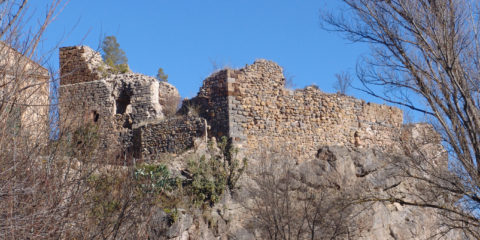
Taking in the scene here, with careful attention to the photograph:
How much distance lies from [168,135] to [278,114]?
3.28m

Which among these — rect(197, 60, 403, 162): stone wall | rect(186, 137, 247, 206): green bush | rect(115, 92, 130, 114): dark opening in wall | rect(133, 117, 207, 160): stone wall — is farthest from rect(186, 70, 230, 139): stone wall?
rect(115, 92, 130, 114): dark opening in wall

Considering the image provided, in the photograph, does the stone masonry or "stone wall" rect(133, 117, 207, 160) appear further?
the stone masonry

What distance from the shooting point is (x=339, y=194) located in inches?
669

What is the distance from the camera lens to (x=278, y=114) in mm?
17875

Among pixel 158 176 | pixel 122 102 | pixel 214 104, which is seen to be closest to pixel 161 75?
pixel 122 102

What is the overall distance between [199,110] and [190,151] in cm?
142

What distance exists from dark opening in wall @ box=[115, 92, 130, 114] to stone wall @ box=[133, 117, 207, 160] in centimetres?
151

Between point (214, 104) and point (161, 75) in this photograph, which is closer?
point (214, 104)

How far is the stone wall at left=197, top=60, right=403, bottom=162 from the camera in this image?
17047mm

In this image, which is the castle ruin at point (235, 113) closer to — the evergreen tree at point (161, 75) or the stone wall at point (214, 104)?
the stone wall at point (214, 104)

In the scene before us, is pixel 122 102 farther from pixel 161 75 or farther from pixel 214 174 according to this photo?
pixel 161 75

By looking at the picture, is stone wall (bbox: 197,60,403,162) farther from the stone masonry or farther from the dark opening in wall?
the dark opening in wall

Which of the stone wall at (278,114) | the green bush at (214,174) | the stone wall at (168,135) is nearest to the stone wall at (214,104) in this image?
the stone wall at (278,114)

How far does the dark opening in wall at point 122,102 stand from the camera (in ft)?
62.4
